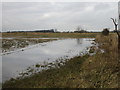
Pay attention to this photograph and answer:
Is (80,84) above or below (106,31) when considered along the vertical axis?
below

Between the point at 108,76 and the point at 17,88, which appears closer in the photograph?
the point at 17,88

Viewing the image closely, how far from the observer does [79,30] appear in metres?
151

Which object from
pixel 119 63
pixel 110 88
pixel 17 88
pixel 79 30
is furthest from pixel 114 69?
pixel 79 30

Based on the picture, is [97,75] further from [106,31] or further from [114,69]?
[106,31]

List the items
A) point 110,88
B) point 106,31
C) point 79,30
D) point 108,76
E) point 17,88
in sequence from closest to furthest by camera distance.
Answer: point 110,88, point 17,88, point 108,76, point 106,31, point 79,30

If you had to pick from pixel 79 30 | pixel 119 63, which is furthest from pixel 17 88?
pixel 79 30

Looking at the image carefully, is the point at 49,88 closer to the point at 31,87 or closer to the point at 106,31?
the point at 31,87

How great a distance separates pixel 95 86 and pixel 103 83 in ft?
2.41

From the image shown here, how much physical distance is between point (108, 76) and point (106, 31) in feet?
153

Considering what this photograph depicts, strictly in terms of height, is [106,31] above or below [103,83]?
above

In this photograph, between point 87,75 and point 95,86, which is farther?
point 87,75

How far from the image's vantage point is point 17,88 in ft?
Answer: 31.5

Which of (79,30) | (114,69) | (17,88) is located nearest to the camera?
(17,88)

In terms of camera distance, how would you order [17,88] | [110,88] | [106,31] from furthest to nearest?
[106,31] → [17,88] → [110,88]
